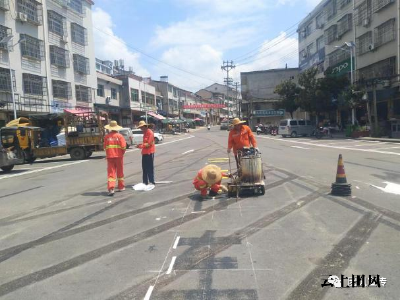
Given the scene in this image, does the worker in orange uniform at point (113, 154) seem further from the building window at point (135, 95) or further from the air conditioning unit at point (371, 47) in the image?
the building window at point (135, 95)

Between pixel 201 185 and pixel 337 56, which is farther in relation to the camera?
pixel 337 56

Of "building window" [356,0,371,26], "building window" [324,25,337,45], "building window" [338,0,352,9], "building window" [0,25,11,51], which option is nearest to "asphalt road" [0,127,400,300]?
"building window" [0,25,11,51]

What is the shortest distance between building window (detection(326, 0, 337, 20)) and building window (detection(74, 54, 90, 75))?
28.3m

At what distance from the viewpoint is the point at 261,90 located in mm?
76312

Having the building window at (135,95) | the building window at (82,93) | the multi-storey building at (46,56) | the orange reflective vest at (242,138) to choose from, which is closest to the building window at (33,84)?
the multi-storey building at (46,56)

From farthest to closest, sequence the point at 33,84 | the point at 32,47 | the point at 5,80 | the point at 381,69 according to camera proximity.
Answer: the point at 381,69, the point at 32,47, the point at 33,84, the point at 5,80

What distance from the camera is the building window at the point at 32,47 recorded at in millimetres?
31034

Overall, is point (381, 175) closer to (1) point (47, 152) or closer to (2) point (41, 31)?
(1) point (47, 152)

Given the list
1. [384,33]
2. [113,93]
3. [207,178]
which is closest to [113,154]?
[207,178]

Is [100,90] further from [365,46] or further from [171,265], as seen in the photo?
[171,265]

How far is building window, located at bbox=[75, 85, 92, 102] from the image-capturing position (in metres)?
40.1

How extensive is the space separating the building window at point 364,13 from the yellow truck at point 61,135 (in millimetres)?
25759

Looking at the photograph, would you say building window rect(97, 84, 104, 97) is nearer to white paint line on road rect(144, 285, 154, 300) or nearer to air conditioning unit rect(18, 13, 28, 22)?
air conditioning unit rect(18, 13, 28, 22)

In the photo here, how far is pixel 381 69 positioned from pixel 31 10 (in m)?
29.5
